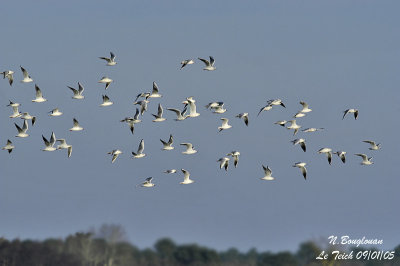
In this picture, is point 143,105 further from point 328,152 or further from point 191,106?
point 328,152

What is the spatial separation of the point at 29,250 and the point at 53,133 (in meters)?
30.7

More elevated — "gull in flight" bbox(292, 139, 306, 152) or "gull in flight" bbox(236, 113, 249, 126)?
"gull in flight" bbox(236, 113, 249, 126)

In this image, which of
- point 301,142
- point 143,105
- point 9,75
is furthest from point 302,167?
point 9,75

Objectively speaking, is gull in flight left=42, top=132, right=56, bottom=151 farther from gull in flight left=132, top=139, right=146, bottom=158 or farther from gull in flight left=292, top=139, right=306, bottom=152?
gull in flight left=292, top=139, right=306, bottom=152

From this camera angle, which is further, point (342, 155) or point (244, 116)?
point (342, 155)

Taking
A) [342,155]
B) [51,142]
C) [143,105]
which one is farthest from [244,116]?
[51,142]

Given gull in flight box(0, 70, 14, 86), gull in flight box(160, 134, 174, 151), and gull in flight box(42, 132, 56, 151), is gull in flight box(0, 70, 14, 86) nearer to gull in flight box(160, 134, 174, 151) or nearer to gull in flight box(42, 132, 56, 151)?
gull in flight box(42, 132, 56, 151)

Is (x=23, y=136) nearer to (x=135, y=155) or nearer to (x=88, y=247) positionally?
(x=135, y=155)

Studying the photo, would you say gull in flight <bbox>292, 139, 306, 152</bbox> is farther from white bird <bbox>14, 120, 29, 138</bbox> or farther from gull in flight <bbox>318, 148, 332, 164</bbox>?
white bird <bbox>14, 120, 29, 138</bbox>

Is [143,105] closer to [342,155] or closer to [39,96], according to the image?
[39,96]

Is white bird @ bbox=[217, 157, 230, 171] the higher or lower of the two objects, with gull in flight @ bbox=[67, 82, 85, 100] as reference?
lower

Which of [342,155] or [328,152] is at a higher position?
[328,152]

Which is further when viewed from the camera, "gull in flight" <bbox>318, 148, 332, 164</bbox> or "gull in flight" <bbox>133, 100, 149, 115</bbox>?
"gull in flight" <bbox>133, 100, 149, 115</bbox>

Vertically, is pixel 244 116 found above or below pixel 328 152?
above
